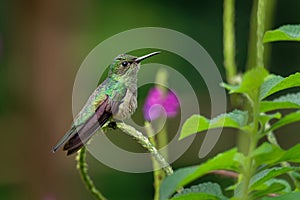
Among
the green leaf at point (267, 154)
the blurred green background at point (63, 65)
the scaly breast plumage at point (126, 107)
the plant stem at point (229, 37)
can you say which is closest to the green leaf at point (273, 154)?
the green leaf at point (267, 154)

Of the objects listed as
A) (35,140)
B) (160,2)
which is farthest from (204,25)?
(35,140)

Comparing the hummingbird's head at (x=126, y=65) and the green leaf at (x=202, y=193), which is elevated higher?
the hummingbird's head at (x=126, y=65)

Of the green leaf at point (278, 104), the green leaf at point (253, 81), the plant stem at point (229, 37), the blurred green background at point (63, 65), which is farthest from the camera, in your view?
the blurred green background at point (63, 65)

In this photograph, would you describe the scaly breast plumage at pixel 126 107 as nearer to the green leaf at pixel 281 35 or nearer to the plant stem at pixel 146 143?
the plant stem at pixel 146 143

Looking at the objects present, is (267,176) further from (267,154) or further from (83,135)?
(83,135)

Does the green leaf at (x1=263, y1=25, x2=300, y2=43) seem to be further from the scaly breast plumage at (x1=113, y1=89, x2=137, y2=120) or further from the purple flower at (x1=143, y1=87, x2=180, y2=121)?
the purple flower at (x1=143, y1=87, x2=180, y2=121)

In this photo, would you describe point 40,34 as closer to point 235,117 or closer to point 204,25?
point 204,25
